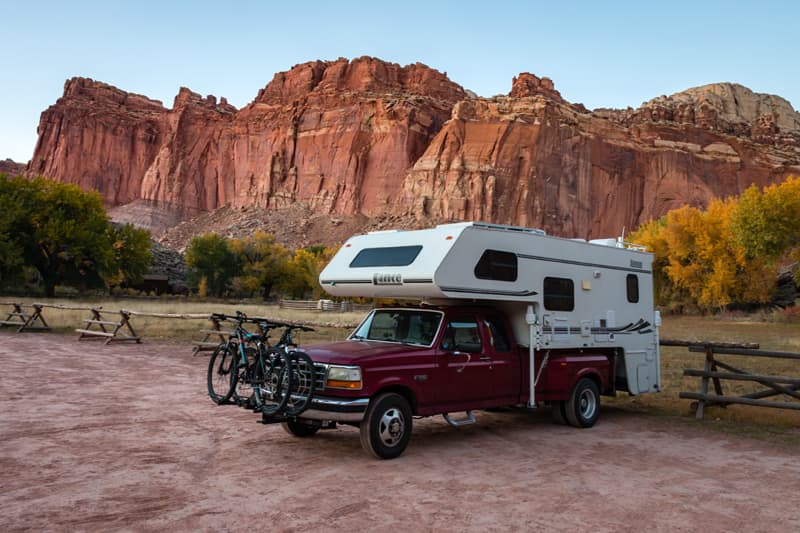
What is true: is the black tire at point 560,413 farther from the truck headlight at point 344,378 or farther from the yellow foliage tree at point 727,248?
the yellow foliage tree at point 727,248

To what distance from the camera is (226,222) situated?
4857 inches

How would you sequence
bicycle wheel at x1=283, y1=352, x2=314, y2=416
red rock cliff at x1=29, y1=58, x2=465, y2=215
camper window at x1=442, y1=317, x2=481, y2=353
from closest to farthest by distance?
bicycle wheel at x1=283, y1=352, x2=314, y2=416
camper window at x1=442, y1=317, x2=481, y2=353
red rock cliff at x1=29, y1=58, x2=465, y2=215

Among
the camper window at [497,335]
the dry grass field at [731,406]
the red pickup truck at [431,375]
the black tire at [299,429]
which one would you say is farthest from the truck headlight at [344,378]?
the dry grass field at [731,406]

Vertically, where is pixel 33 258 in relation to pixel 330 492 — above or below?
above

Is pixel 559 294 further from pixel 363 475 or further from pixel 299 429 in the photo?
pixel 363 475

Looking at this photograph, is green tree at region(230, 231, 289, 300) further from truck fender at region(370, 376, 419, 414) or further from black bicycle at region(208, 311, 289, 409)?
truck fender at region(370, 376, 419, 414)

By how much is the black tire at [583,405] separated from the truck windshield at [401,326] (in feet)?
9.39

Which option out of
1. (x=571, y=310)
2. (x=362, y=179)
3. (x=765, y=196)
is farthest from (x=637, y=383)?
(x=362, y=179)

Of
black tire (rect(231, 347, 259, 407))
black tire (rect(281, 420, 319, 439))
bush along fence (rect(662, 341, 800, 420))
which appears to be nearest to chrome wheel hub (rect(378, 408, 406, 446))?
black tire (rect(281, 420, 319, 439))

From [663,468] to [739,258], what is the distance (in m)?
44.6

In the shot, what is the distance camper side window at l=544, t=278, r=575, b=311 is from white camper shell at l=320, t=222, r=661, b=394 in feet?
0.05

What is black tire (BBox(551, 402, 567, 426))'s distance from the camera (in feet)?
32.2

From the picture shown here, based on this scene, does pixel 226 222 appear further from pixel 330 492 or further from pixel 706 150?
pixel 330 492

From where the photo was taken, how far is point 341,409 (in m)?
7.09
